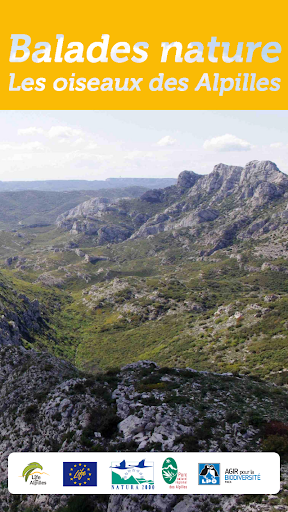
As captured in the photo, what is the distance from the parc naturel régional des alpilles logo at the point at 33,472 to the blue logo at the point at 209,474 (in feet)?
32.2

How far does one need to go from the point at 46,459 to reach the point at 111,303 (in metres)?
145

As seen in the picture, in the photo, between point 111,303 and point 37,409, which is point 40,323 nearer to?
point 111,303

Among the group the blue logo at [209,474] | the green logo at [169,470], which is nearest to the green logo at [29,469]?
the green logo at [169,470]

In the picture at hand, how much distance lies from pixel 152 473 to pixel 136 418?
23.9 feet

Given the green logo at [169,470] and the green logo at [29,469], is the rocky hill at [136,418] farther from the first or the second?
the green logo at [29,469]

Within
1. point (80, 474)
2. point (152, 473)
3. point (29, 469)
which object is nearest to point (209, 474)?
point (152, 473)

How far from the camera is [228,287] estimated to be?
5891 inches

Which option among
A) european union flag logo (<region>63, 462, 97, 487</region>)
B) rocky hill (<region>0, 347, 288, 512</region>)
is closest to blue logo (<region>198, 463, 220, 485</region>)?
rocky hill (<region>0, 347, 288, 512</region>)

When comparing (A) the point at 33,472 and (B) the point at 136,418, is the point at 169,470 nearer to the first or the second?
(B) the point at 136,418

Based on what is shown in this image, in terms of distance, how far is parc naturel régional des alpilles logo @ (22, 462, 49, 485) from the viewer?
17.1m

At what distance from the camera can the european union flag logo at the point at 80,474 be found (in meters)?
16.2

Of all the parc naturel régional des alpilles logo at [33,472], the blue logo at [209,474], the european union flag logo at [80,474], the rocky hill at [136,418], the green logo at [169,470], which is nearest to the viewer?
the blue logo at [209,474]

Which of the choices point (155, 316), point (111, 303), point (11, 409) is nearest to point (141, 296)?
point (111, 303)

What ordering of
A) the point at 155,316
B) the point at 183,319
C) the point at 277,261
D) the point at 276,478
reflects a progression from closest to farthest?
the point at 276,478 → the point at 183,319 → the point at 155,316 → the point at 277,261
